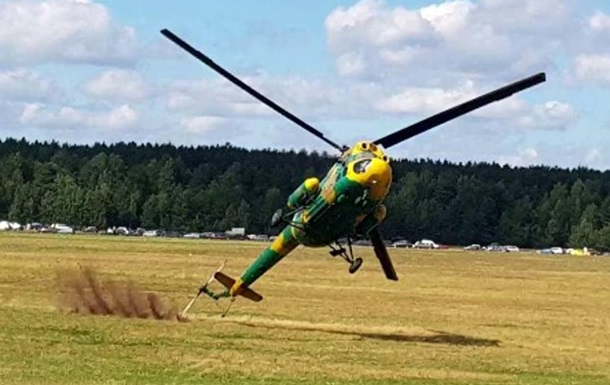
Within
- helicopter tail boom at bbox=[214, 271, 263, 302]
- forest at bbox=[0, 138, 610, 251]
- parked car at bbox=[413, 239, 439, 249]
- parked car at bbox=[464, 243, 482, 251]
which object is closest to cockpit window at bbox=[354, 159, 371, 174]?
helicopter tail boom at bbox=[214, 271, 263, 302]

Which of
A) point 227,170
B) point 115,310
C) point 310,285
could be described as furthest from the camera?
point 227,170

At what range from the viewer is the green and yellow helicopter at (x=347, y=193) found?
2502 centimetres

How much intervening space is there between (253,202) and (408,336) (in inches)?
5671

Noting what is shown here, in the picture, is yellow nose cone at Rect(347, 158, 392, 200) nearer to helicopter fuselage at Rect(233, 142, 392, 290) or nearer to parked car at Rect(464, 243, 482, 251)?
helicopter fuselage at Rect(233, 142, 392, 290)

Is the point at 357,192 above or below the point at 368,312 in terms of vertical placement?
above

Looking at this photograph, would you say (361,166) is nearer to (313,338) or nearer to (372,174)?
(372,174)

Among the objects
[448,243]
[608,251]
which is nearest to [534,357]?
[608,251]

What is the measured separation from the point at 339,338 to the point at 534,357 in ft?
14.2

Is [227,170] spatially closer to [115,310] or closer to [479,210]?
[479,210]

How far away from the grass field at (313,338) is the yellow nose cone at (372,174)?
329 centimetres

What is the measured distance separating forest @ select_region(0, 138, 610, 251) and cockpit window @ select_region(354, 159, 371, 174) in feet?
440

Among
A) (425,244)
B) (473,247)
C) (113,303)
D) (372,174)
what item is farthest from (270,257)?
(473,247)

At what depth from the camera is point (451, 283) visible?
5312 centimetres

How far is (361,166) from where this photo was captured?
988 inches
